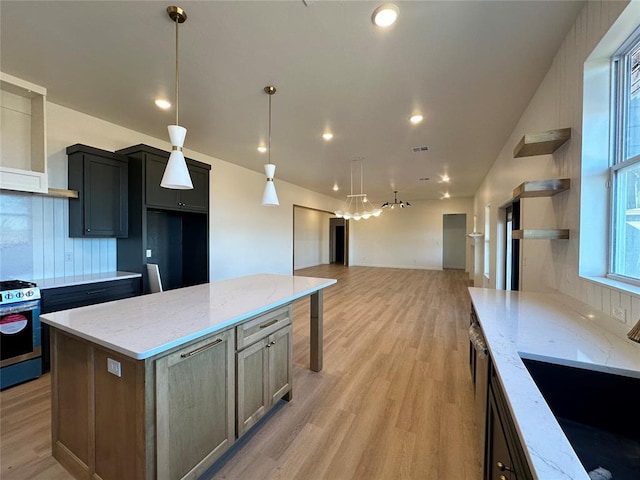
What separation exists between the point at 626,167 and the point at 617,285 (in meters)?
0.68

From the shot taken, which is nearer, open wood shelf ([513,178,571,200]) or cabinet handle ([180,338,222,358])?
cabinet handle ([180,338,222,358])

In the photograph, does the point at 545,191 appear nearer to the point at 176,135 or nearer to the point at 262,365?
the point at 262,365

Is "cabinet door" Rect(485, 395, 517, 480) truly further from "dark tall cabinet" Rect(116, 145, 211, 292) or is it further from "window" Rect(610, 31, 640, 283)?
"dark tall cabinet" Rect(116, 145, 211, 292)

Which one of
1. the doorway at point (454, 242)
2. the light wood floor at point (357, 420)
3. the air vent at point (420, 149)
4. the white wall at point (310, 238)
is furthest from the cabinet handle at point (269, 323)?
the doorway at point (454, 242)

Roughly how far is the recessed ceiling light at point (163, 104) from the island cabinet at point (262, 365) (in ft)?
8.81

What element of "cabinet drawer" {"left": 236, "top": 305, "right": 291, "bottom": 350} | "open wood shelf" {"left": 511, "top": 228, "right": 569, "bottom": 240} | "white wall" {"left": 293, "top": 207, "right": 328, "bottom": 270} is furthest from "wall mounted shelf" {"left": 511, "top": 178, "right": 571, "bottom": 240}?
"white wall" {"left": 293, "top": 207, "right": 328, "bottom": 270}

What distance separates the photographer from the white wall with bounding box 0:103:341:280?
277cm

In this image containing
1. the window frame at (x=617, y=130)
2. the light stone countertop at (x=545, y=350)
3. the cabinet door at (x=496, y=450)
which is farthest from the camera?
the window frame at (x=617, y=130)

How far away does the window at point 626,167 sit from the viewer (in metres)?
1.42

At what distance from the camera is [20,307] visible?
236 centimetres

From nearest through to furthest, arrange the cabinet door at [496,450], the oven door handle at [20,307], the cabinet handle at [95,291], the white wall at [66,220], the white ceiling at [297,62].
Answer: the cabinet door at [496,450]
the white ceiling at [297,62]
the oven door handle at [20,307]
the white wall at [66,220]
the cabinet handle at [95,291]

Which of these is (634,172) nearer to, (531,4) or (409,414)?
(531,4)

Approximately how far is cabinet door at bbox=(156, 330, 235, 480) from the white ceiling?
7.06 ft

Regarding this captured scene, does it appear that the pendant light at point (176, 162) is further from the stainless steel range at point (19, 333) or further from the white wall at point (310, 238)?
the white wall at point (310, 238)
